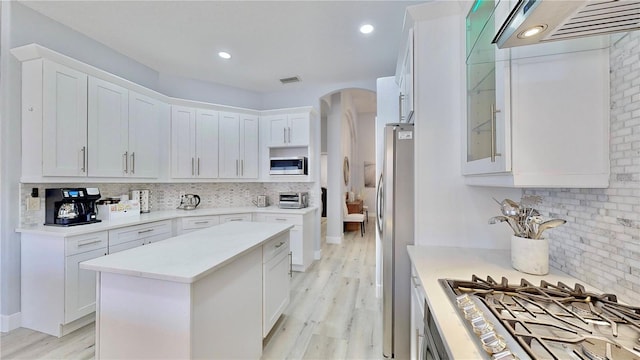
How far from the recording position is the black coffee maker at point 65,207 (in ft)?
7.58

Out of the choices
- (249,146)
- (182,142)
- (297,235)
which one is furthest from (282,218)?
(182,142)

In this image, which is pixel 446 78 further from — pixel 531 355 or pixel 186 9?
pixel 186 9

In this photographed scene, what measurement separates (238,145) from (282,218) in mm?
1344

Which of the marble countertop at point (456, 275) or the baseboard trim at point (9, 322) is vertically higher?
the marble countertop at point (456, 275)

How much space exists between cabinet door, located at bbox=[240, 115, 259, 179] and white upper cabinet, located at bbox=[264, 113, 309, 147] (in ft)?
0.76

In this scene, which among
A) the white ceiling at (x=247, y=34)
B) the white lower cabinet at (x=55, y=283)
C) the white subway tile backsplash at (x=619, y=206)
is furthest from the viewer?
the white ceiling at (x=247, y=34)

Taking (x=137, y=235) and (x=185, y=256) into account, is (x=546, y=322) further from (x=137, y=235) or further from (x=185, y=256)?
(x=137, y=235)

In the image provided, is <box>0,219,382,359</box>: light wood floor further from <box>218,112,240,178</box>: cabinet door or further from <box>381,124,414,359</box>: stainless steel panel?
<box>218,112,240,178</box>: cabinet door

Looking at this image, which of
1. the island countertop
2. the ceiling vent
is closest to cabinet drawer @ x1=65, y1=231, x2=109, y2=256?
the island countertop

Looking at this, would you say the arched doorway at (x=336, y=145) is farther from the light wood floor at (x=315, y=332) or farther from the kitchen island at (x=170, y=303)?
the kitchen island at (x=170, y=303)

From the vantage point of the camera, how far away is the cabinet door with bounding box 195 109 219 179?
362 cm

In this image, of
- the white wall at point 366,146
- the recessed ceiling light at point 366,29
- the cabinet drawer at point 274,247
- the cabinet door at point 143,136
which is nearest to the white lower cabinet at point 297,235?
the cabinet drawer at point 274,247

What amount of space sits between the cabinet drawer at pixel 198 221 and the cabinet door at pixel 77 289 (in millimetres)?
988

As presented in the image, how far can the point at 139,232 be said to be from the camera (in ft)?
8.77
